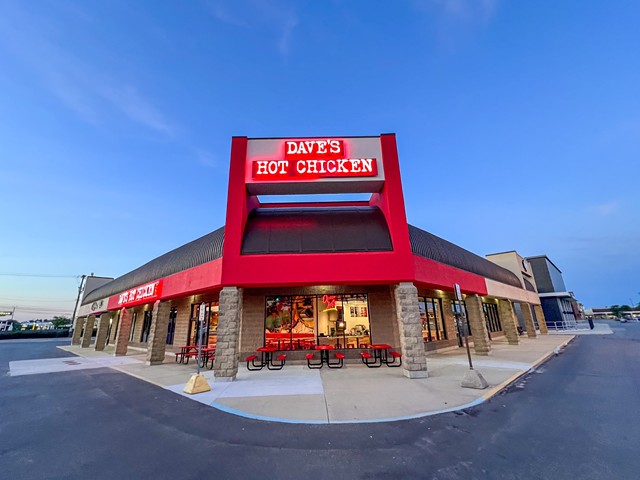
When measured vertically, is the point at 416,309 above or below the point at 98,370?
above

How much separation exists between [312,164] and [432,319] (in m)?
14.5

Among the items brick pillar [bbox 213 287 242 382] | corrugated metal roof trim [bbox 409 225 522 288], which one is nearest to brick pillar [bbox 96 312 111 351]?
brick pillar [bbox 213 287 242 382]

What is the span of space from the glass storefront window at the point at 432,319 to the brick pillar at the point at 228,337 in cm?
1260

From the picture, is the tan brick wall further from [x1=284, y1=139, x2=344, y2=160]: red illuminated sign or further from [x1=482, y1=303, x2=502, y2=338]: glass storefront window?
[x1=482, y1=303, x2=502, y2=338]: glass storefront window

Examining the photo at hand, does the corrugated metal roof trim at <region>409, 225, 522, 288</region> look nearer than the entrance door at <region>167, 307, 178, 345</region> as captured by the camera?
Yes

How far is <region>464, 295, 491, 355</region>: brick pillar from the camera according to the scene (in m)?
16.6

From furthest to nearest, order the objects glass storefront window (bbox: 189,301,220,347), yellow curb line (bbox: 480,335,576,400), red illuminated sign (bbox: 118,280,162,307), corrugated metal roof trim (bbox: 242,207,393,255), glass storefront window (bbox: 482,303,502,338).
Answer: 1. glass storefront window (bbox: 482,303,502,338)
2. glass storefront window (bbox: 189,301,220,347)
3. red illuminated sign (bbox: 118,280,162,307)
4. corrugated metal roof trim (bbox: 242,207,393,255)
5. yellow curb line (bbox: 480,335,576,400)

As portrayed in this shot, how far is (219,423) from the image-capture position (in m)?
6.28

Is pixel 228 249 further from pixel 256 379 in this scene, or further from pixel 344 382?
pixel 344 382

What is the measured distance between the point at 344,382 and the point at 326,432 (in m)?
4.65

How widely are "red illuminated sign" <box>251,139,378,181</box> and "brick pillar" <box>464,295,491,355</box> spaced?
39.0 ft

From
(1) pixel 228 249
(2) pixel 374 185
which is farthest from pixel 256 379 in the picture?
(2) pixel 374 185

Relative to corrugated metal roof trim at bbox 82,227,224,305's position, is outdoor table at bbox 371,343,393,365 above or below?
below

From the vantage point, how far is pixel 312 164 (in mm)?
12805
